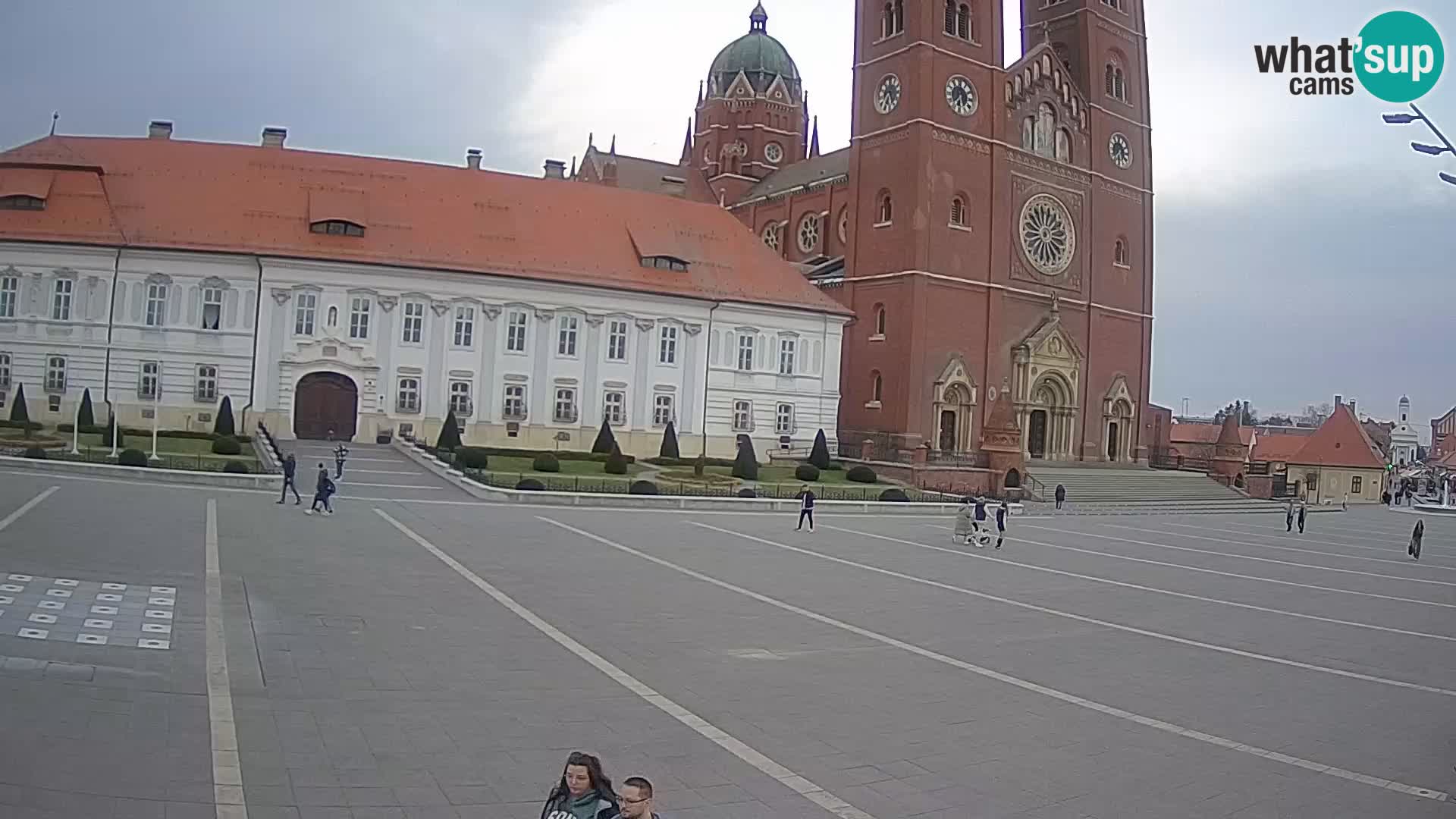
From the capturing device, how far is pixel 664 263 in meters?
52.9

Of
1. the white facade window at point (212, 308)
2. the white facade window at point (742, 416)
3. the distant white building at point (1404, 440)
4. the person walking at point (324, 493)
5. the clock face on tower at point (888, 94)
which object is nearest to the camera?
the person walking at point (324, 493)

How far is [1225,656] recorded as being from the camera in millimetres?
15461

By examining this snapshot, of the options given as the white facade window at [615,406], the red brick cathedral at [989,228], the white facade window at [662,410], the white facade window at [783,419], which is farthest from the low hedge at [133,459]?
the red brick cathedral at [989,228]

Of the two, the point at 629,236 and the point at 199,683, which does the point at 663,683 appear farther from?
the point at 629,236

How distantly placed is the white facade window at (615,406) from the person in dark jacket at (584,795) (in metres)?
44.7

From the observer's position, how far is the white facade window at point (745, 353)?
5283 centimetres

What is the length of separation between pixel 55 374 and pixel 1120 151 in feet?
180

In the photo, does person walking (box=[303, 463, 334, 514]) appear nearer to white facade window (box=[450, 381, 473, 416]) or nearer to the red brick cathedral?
white facade window (box=[450, 381, 473, 416])

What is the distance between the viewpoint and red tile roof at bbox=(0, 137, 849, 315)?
45.8 m

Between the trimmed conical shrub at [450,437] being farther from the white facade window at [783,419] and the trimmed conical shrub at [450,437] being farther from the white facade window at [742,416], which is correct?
the white facade window at [783,419]

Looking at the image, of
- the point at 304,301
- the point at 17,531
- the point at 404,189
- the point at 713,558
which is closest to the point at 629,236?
the point at 404,189

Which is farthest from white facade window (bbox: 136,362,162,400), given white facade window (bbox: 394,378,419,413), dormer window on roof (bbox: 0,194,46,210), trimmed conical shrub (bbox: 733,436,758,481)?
trimmed conical shrub (bbox: 733,436,758,481)

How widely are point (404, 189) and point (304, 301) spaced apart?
A: 7.54 meters

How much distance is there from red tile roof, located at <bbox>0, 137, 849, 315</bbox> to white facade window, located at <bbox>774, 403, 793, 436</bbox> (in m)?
4.71
